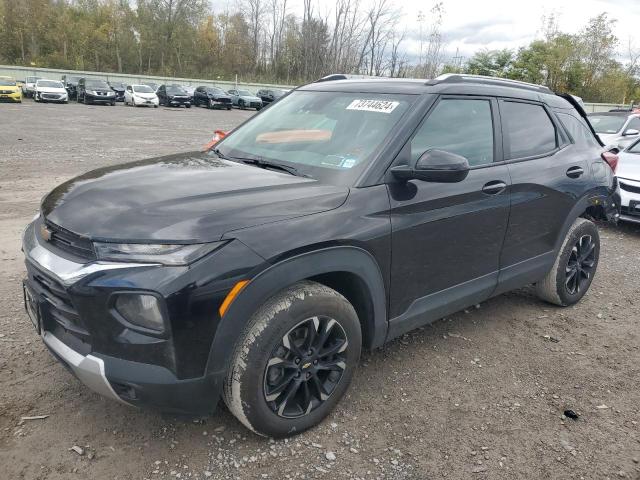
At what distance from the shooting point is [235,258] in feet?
7.12

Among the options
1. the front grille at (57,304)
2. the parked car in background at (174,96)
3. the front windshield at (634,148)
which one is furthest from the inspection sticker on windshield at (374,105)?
the parked car in background at (174,96)

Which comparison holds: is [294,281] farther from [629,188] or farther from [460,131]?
[629,188]

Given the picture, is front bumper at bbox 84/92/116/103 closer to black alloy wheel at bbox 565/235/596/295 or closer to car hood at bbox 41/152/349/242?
car hood at bbox 41/152/349/242

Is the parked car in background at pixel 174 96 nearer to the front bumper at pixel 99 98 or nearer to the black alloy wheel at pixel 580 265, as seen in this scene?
the front bumper at pixel 99 98

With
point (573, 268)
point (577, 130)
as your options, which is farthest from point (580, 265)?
point (577, 130)

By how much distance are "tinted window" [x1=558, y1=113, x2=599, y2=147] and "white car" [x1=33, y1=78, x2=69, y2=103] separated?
32.8 meters

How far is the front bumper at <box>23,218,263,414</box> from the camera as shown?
207cm

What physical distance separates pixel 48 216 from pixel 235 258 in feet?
3.41

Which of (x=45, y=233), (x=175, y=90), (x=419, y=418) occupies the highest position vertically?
(x=175, y=90)

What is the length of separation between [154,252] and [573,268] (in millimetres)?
3756

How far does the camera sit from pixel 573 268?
14.6 ft

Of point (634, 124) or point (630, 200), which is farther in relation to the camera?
point (634, 124)

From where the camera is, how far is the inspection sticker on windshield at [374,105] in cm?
307

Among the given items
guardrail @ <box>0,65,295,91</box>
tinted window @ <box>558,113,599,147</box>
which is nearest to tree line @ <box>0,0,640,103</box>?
guardrail @ <box>0,65,295,91</box>
